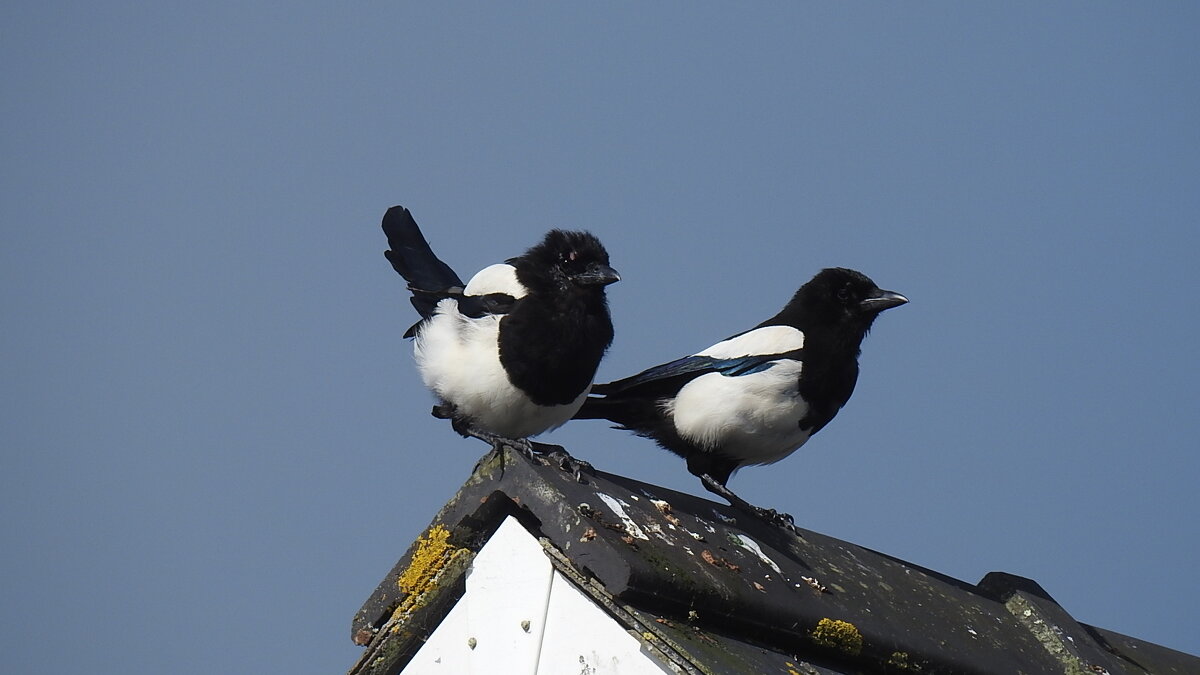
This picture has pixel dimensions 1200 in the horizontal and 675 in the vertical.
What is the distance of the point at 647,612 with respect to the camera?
→ 3059 mm

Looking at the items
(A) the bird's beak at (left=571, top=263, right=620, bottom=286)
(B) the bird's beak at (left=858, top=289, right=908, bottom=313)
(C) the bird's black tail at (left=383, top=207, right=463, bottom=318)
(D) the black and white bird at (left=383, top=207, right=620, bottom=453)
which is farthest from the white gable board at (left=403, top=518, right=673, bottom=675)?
(B) the bird's beak at (left=858, top=289, right=908, bottom=313)

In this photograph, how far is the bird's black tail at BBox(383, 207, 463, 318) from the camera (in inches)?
224

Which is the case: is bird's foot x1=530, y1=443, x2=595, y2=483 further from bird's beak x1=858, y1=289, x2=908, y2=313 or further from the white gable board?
bird's beak x1=858, y1=289, x2=908, y2=313

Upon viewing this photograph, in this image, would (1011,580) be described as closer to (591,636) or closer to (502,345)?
(502,345)

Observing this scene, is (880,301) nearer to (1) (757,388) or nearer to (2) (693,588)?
(1) (757,388)

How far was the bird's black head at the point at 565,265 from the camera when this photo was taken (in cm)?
499

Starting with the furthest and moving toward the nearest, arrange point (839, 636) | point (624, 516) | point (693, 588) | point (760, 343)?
point (760, 343), point (839, 636), point (624, 516), point (693, 588)

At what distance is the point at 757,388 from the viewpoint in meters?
5.55

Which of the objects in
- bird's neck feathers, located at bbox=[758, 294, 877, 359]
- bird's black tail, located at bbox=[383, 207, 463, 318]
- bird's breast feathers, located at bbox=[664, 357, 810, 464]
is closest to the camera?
bird's breast feathers, located at bbox=[664, 357, 810, 464]

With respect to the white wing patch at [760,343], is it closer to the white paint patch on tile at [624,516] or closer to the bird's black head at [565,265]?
the bird's black head at [565,265]

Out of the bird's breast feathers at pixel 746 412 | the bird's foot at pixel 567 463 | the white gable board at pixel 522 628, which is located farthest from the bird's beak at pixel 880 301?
the white gable board at pixel 522 628

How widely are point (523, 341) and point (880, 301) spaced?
194cm

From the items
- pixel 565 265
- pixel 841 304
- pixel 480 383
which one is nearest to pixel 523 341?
pixel 480 383

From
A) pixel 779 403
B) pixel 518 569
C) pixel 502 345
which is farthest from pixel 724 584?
pixel 779 403
